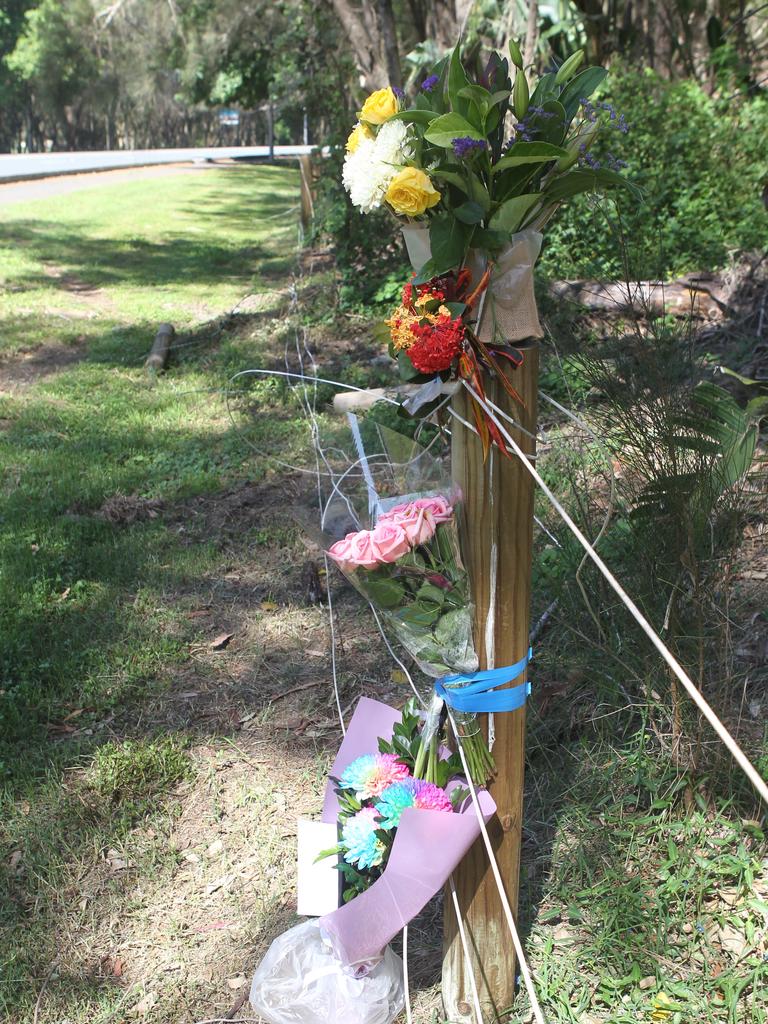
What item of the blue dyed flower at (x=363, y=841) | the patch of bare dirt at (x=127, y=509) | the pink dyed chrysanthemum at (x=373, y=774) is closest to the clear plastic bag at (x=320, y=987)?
the blue dyed flower at (x=363, y=841)

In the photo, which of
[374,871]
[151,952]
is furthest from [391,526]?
[151,952]

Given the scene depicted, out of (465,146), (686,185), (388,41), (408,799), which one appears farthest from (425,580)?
(388,41)

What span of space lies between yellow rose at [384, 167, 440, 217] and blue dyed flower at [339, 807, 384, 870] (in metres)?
1.31

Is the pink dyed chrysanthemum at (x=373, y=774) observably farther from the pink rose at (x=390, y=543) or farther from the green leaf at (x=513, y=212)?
the green leaf at (x=513, y=212)

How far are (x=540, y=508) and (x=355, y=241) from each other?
16.6ft

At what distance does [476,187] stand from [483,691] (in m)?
1.00

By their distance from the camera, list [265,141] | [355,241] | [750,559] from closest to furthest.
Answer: [750,559] < [355,241] < [265,141]

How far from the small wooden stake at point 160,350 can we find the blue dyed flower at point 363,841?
5.68 metres

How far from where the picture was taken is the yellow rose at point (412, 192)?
163 centimetres

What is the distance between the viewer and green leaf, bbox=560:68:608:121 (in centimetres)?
171

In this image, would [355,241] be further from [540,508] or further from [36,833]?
[36,833]

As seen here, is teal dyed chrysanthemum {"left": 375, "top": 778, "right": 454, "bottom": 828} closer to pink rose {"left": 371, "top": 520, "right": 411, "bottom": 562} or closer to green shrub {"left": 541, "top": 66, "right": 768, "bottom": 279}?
pink rose {"left": 371, "top": 520, "right": 411, "bottom": 562}

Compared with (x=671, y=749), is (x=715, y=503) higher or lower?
higher

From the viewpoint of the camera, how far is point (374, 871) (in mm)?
2109
